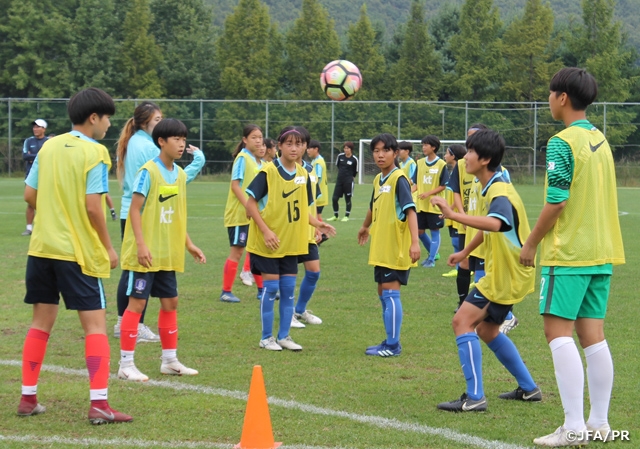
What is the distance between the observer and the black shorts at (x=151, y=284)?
6.05m

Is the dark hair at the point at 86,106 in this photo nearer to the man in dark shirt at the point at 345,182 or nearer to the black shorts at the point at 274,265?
the black shorts at the point at 274,265

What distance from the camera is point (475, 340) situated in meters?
5.25

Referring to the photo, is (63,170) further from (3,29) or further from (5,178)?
(3,29)

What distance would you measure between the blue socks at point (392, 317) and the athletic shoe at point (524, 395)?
1.42 m

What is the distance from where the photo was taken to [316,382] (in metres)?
5.86

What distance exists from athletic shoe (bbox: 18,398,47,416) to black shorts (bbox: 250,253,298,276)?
2.49 m

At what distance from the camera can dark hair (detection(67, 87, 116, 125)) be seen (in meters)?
4.96

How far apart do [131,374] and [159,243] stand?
3.17 ft

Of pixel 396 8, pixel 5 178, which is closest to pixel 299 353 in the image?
pixel 5 178

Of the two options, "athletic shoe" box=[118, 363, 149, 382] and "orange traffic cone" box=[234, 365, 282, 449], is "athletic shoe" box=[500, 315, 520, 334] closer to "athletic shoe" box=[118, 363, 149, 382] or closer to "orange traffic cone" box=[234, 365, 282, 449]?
"athletic shoe" box=[118, 363, 149, 382]

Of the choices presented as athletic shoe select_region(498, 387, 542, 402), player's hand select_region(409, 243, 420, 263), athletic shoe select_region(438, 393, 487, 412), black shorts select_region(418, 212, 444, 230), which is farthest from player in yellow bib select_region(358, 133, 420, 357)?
black shorts select_region(418, 212, 444, 230)

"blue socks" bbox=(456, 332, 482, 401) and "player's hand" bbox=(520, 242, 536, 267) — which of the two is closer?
"player's hand" bbox=(520, 242, 536, 267)

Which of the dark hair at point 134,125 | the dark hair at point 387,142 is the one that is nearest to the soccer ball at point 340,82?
the dark hair at point 134,125

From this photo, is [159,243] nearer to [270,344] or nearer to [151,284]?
[151,284]
